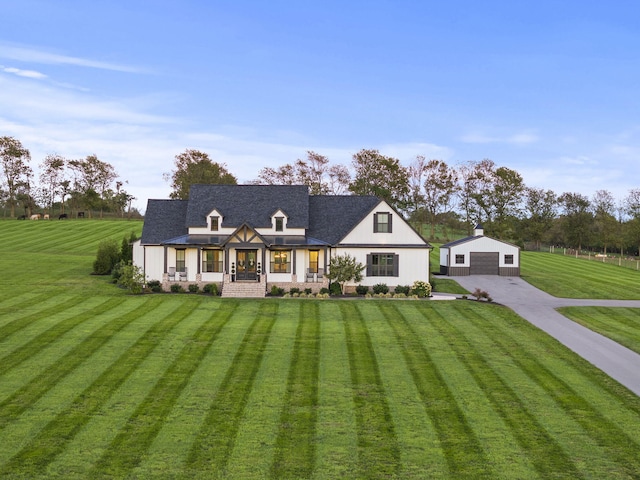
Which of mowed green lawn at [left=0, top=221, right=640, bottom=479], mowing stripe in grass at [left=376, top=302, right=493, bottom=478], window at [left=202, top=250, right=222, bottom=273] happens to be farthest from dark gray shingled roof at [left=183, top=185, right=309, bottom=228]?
mowing stripe in grass at [left=376, top=302, right=493, bottom=478]

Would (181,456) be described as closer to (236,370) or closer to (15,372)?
(236,370)

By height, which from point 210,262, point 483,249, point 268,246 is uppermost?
point 268,246

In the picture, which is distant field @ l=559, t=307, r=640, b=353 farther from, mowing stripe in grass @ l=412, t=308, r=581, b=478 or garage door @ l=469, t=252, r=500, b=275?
garage door @ l=469, t=252, r=500, b=275

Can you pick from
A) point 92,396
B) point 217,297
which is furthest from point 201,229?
point 92,396

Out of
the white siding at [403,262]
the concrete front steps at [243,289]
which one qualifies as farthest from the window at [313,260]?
the concrete front steps at [243,289]

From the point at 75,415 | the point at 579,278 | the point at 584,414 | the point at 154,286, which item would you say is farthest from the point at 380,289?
the point at 75,415

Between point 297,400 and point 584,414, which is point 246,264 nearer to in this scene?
point 297,400

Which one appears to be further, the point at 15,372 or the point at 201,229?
the point at 201,229
